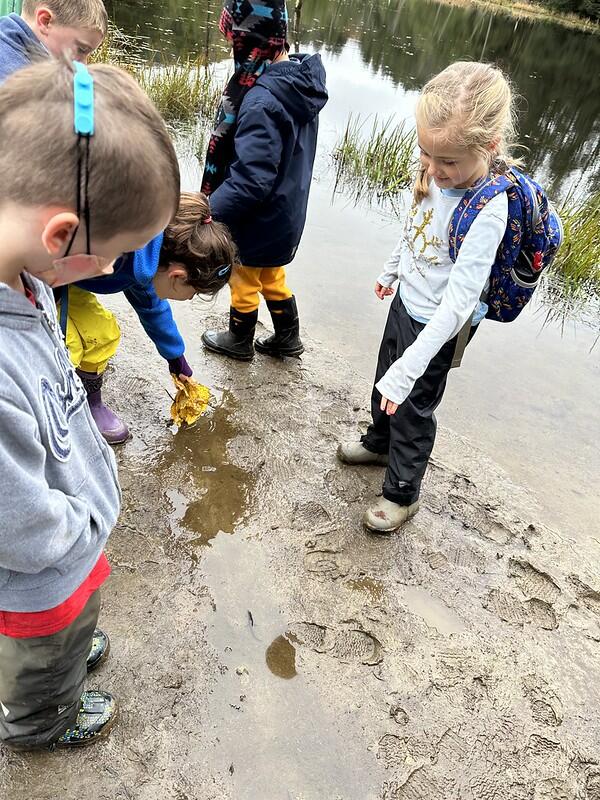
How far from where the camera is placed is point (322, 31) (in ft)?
51.6

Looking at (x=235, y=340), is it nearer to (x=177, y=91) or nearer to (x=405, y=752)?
(x=405, y=752)

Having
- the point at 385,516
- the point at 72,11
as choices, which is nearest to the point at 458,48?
the point at 72,11

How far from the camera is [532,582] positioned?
243cm

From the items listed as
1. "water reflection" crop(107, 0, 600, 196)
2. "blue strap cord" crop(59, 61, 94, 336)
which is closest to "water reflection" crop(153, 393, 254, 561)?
"blue strap cord" crop(59, 61, 94, 336)

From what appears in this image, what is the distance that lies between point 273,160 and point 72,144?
2050 mm

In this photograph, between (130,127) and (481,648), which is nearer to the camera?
(130,127)

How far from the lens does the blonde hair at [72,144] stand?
0.80m

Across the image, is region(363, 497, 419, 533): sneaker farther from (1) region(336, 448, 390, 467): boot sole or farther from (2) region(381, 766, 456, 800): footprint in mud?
(2) region(381, 766, 456, 800): footprint in mud

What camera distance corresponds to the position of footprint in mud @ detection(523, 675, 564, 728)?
1952mm

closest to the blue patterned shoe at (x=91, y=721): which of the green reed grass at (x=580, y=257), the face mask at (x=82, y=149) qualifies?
the face mask at (x=82, y=149)

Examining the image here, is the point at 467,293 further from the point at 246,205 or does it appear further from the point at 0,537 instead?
the point at 0,537

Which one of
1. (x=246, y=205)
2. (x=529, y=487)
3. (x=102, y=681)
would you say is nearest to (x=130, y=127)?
(x=102, y=681)

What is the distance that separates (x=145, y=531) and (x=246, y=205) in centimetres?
159

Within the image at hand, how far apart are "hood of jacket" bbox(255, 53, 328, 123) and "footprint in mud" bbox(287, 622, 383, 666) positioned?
228cm
